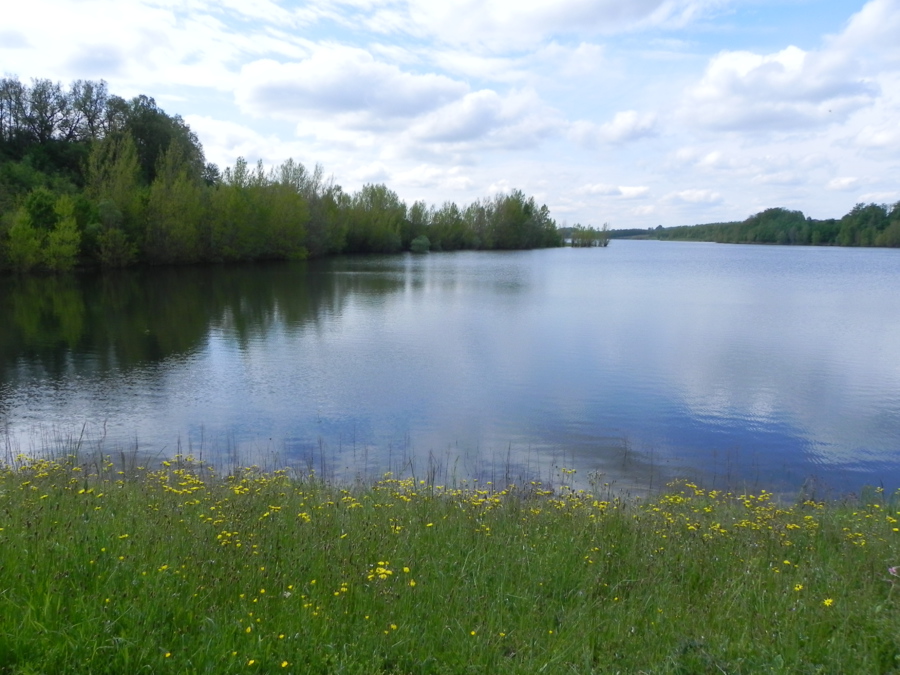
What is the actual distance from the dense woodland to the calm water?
111 metres

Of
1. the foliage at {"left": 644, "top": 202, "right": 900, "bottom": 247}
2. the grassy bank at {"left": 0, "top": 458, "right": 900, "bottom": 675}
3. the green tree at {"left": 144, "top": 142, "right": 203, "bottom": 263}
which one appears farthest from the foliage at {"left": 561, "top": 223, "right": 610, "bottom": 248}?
the grassy bank at {"left": 0, "top": 458, "right": 900, "bottom": 675}

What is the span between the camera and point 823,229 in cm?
15125

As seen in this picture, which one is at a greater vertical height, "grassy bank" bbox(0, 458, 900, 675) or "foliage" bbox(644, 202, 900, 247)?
"foliage" bbox(644, 202, 900, 247)

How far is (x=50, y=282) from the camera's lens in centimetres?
4547

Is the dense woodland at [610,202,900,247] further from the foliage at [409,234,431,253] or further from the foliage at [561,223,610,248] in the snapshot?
the foliage at [409,234,431,253]

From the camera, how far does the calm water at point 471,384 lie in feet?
44.0

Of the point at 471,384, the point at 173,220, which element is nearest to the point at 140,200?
the point at 173,220

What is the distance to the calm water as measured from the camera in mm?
13406

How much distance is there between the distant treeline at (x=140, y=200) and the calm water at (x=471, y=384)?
43.0 feet

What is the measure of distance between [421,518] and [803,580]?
3400mm

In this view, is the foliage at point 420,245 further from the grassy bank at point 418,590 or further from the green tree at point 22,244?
the grassy bank at point 418,590

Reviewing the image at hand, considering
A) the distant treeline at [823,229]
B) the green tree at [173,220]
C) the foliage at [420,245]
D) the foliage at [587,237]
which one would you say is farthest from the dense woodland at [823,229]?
the green tree at [173,220]

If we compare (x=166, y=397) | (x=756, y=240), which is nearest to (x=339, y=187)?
(x=166, y=397)

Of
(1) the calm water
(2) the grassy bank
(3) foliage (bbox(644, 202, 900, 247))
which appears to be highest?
(3) foliage (bbox(644, 202, 900, 247))
